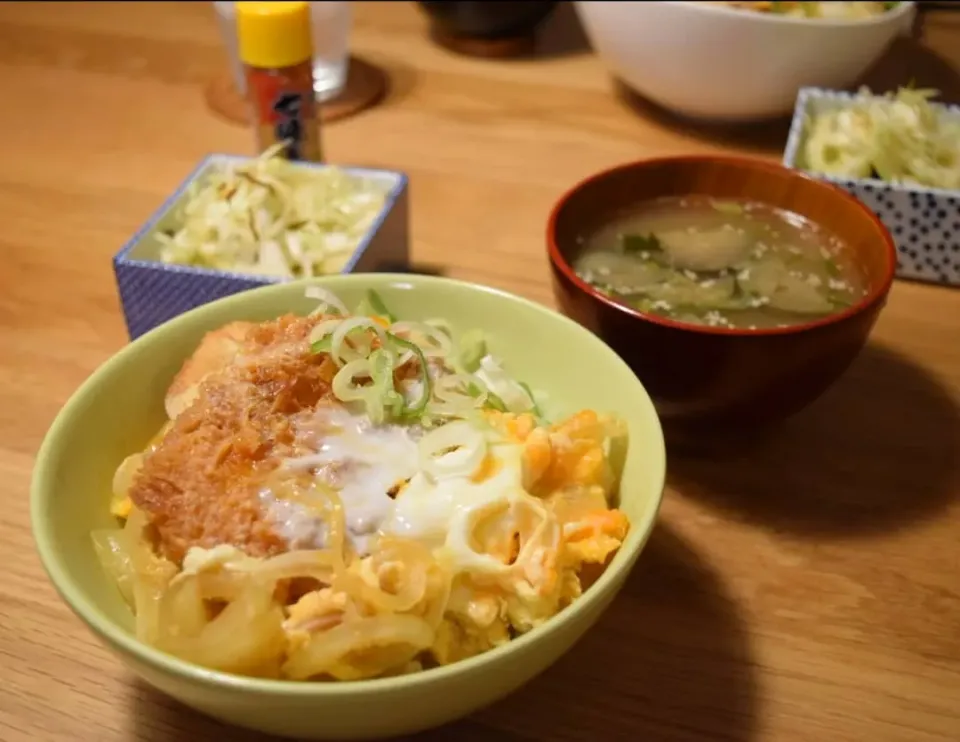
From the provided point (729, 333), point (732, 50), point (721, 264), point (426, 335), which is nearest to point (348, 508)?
point (426, 335)

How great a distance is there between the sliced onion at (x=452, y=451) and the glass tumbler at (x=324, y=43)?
968mm

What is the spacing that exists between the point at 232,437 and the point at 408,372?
0.49 ft

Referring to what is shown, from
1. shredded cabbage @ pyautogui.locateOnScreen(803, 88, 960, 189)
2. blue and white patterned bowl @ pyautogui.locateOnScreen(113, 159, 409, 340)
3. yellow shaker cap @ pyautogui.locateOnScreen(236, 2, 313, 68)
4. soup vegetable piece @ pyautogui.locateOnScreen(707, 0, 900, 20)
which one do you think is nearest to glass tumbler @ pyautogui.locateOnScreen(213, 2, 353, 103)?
yellow shaker cap @ pyautogui.locateOnScreen(236, 2, 313, 68)

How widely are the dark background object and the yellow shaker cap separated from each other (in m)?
0.59

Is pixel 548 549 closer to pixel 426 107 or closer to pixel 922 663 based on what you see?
pixel 922 663

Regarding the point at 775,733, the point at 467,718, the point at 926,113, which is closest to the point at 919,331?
the point at 926,113

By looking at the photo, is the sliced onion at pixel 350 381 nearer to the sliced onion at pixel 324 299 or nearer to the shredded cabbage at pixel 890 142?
the sliced onion at pixel 324 299

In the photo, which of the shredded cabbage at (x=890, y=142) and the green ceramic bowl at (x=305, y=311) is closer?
the green ceramic bowl at (x=305, y=311)

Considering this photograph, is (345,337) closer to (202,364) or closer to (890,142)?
(202,364)

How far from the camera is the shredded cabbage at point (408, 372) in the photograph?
737mm

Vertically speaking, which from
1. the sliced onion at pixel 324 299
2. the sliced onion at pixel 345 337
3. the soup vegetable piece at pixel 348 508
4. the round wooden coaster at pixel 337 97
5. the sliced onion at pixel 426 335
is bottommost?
the round wooden coaster at pixel 337 97

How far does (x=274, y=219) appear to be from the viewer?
1121 mm

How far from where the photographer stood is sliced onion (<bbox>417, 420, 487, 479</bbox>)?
2.27 feet

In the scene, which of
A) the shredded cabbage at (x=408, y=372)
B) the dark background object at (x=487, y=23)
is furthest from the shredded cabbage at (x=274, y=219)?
the dark background object at (x=487, y=23)
